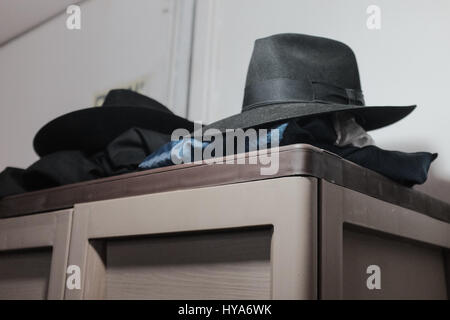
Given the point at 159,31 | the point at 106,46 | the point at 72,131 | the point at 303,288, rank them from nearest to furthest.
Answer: the point at 303,288 → the point at 72,131 → the point at 159,31 → the point at 106,46

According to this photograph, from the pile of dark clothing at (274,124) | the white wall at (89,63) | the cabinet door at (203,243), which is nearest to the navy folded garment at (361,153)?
the pile of dark clothing at (274,124)

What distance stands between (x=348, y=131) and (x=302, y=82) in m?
0.11

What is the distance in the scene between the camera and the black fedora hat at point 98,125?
1.00 meters

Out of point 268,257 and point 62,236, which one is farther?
point 62,236

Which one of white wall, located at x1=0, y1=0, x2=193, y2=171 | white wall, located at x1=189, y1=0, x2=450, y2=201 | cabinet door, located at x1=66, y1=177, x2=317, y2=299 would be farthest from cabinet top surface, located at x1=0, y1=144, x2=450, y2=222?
white wall, located at x1=0, y1=0, x2=193, y2=171

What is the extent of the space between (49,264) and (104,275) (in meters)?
0.15

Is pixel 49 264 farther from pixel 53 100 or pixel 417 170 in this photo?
pixel 53 100

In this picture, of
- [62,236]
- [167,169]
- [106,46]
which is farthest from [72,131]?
[106,46]

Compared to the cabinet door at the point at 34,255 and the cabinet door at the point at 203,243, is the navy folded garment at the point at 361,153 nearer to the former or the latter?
the cabinet door at the point at 203,243

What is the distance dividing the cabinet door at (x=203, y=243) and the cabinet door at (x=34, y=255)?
36 mm

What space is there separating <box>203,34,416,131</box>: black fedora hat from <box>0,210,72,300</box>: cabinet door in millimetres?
318

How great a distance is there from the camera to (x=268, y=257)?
638mm

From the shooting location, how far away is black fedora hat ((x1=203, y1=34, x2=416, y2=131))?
82 cm

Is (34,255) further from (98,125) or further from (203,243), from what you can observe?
(203,243)
